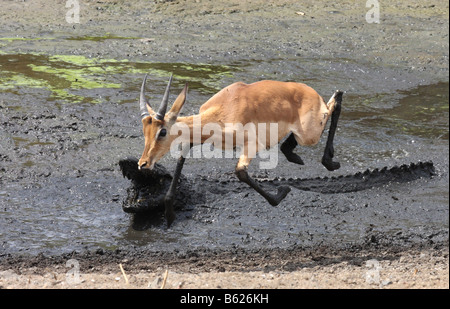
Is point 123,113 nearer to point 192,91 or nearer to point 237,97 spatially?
point 192,91

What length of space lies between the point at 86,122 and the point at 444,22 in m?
9.78

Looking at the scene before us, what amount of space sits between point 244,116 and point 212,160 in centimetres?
265

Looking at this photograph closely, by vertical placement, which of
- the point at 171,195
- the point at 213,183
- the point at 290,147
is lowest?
the point at 213,183

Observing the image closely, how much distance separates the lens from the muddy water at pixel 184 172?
6.80 metres

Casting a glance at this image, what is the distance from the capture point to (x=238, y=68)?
12.5 metres

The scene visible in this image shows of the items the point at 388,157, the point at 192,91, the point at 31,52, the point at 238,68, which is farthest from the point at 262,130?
the point at 31,52

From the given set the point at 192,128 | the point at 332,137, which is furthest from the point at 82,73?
the point at 192,128

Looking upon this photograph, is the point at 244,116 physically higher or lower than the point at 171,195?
higher

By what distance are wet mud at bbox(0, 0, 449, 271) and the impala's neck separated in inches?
31.7

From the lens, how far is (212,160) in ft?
28.7

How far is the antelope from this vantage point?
5656mm

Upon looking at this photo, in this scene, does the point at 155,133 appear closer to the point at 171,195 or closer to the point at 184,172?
the point at 171,195

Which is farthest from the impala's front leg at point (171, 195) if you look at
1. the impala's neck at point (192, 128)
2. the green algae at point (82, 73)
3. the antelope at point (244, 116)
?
the green algae at point (82, 73)

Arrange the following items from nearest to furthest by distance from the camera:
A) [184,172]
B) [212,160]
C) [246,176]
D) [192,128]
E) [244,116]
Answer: [192,128] < [244,116] < [246,176] < [184,172] < [212,160]
